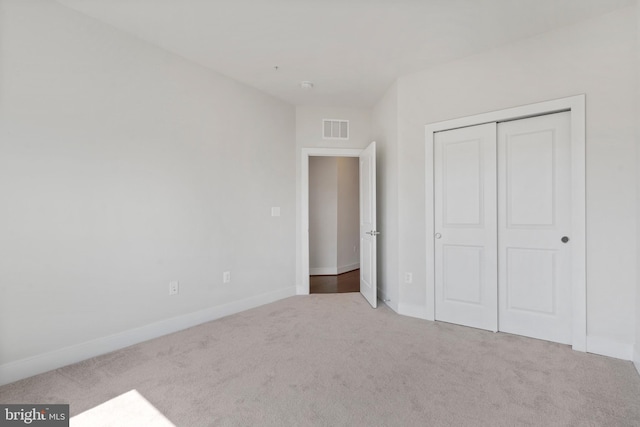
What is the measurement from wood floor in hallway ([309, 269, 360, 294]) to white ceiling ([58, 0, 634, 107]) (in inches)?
111

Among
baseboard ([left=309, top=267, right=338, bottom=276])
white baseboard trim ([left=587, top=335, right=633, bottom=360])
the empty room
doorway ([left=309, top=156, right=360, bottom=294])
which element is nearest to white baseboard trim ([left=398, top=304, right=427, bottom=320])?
the empty room

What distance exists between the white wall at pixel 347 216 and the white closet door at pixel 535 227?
3250 mm

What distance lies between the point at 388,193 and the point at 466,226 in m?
0.99

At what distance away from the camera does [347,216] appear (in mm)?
6051

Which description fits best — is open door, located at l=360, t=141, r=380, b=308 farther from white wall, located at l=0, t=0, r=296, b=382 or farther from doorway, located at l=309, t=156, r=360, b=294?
doorway, located at l=309, t=156, r=360, b=294

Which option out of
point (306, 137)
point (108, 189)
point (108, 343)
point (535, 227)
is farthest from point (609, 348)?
point (108, 189)

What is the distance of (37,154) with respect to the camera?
211 centimetres

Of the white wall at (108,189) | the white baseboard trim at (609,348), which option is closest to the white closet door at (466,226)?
the white baseboard trim at (609,348)

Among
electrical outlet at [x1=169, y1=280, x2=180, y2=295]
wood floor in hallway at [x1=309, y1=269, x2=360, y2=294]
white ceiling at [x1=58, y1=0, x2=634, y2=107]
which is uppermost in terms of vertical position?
white ceiling at [x1=58, y1=0, x2=634, y2=107]

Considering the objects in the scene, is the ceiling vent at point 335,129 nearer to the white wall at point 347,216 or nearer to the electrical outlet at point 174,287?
the white wall at point 347,216

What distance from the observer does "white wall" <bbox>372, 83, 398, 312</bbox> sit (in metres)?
3.53

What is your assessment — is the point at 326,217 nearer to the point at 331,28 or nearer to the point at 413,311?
the point at 413,311

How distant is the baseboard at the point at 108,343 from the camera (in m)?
2.04

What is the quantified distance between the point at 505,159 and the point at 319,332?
2.28 meters
